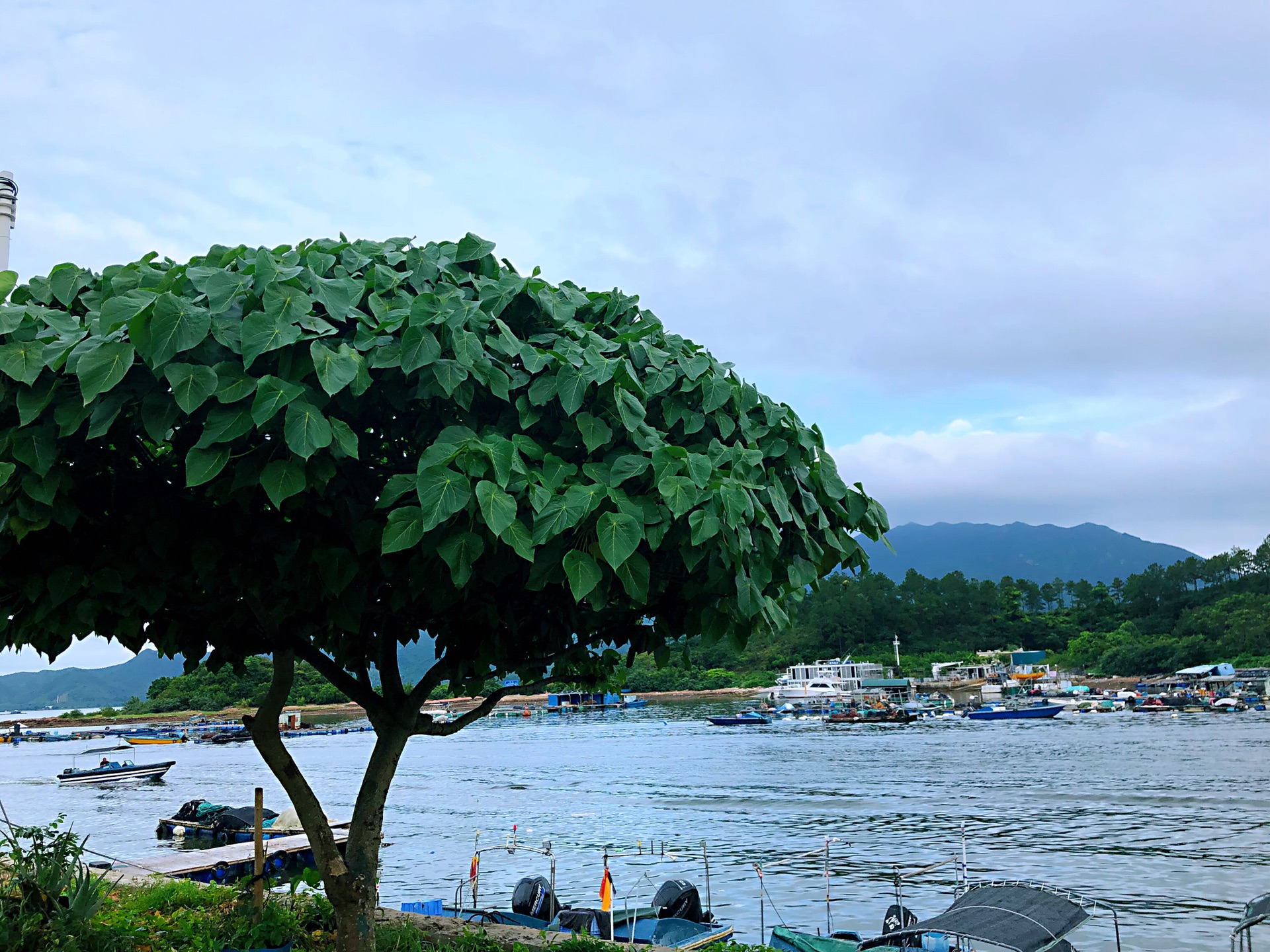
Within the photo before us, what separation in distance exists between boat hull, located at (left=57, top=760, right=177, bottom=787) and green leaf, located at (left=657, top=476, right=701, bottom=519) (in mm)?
74864

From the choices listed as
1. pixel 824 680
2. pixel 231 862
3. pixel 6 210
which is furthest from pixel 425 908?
pixel 824 680

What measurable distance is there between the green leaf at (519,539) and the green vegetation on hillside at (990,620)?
147113 millimetres

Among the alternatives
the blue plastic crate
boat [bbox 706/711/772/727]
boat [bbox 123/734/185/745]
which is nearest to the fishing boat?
boat [bbox 123/734/185/745]

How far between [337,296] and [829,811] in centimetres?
4530

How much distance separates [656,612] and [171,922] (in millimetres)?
6628

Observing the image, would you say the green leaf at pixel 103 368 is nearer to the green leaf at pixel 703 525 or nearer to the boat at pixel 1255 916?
the green leaf at pixel 703 525

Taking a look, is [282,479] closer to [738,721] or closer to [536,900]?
[536,900]

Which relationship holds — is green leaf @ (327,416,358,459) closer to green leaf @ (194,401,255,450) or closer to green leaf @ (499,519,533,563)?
green leaf @ (194,401,255,450)

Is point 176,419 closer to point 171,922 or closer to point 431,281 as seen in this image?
point 431,281

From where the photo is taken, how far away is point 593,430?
5504 millimetres

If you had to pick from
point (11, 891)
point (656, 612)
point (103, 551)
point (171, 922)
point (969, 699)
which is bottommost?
point (969, 699)

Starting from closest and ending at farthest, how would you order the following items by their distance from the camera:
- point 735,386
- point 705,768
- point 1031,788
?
point 735,386, point 1031,788, point 705,768

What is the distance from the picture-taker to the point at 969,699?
141m

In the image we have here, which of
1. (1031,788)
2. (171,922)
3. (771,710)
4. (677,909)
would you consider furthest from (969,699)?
(171,922)
